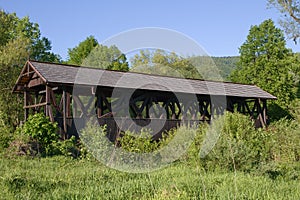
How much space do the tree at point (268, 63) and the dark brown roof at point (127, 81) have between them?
6.90 m

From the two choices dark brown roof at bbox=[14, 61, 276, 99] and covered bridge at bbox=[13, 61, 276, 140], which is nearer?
covered bridge at bbox=[13, 61, 276, 140]

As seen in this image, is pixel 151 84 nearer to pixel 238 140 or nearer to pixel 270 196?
pixel 238 140

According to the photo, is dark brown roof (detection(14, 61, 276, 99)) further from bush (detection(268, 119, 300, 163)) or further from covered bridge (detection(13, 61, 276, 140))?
bush (detection(268, 119, 300, 163))

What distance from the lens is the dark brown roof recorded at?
14.1m

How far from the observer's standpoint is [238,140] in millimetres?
8461

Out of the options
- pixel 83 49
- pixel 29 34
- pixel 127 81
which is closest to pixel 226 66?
pixel 83 49

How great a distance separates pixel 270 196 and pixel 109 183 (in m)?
2.79

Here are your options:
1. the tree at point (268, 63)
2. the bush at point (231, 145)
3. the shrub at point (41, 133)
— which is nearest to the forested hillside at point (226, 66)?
the tree at point (268, 63)

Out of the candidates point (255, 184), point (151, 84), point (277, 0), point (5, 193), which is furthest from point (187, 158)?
point (277, 0)

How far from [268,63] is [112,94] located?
18.0 meters

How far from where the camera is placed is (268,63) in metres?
29.8

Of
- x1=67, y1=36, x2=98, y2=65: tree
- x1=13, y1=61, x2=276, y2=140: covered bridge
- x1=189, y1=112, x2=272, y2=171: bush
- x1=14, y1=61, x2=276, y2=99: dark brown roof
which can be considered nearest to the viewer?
x1=189, y1=112, x2=272, y2=171: bush

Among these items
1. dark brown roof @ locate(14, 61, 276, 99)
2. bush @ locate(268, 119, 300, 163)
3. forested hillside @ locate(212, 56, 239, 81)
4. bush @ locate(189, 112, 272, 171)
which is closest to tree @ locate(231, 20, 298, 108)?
forested hillside @ locate(212, 56, 239, 81)

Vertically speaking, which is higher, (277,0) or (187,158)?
(277,0)
